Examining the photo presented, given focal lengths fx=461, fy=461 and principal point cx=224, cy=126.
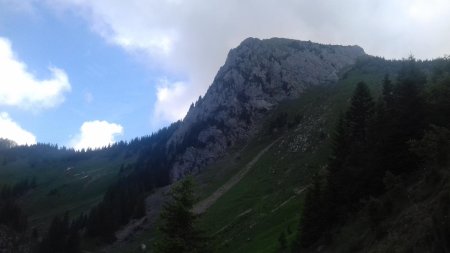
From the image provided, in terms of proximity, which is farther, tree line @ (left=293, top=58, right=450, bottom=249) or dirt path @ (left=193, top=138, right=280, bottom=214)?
dirt path @ (left=193, top=138, right=280, bottom=214)

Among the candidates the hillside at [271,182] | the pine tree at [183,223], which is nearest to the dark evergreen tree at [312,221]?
the hillside at [271,182]

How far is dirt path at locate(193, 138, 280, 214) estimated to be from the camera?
113250 mm

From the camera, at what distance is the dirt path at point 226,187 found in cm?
11325

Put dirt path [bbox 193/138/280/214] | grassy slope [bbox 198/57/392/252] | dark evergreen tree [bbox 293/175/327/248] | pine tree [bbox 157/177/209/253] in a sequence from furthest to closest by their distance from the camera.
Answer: dirt path [bbox 193/138/280/214] → grassy slope [bbox 198/57/392/252] → dark evergreen tree [bbox 293/175/327/248] → pine tree [bbox 157/177/209/253]

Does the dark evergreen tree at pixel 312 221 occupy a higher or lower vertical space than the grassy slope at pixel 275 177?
lower

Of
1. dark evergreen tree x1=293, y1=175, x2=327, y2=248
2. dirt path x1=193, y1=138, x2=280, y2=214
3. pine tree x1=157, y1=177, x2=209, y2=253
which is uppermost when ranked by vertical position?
dirt path x1=193, y1=138, x2=280, y2=214

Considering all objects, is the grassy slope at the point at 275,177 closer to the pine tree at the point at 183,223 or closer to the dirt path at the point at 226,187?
the pine tree at the point at 183,223

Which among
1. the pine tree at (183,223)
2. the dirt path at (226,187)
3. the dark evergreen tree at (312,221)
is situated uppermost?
the dirt path at (226,187)

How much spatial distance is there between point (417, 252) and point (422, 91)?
22.0 metres

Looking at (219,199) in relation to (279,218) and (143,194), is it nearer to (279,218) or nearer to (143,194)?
(279,218)

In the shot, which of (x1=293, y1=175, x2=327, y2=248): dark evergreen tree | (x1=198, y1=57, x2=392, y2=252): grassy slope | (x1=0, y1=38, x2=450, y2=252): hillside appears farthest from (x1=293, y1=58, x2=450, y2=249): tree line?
(x1=198, y1=57, x2=392, y2=252): grassy slope

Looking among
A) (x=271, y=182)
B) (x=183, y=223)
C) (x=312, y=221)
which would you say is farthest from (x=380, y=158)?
(x=271, y=182)

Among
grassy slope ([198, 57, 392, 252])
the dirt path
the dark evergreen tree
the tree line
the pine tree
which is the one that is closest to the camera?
the pine tree

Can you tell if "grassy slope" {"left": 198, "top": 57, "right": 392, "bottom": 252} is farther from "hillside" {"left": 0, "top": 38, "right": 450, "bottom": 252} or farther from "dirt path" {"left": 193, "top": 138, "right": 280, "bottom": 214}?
"dirt path" {"left": 193, "top": 138, "right": 280, "bottom": 214}
